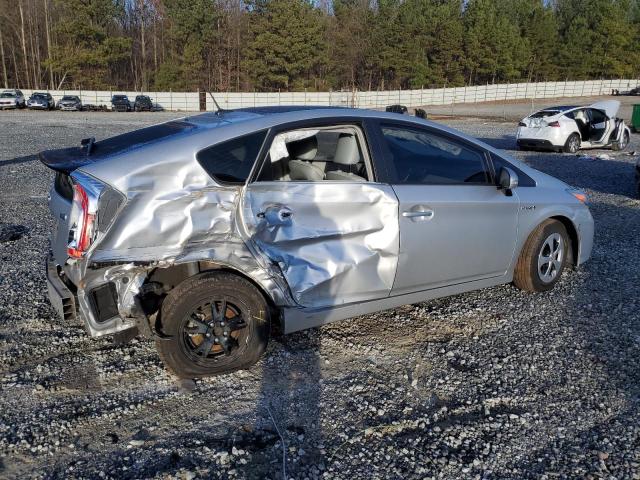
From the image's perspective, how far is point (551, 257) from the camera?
17.4ft

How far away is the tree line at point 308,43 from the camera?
6166 cm

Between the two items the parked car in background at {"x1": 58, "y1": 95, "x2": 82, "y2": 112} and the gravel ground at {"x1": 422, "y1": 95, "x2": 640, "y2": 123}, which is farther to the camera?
the parked car in background at {"x1": 58, "y1": 95, "x2": 82, "y2": 112}

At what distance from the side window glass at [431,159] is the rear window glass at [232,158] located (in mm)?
1056

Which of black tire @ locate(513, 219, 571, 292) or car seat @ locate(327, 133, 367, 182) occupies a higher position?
car seat @ locate(327, 133, 367, 182)

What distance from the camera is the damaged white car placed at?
17.2 m

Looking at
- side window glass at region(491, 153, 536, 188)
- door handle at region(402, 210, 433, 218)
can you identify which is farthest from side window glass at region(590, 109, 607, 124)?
door handle at region(402, 210, 433, 218)

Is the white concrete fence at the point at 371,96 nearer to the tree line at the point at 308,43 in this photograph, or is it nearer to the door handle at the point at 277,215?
the tree line at the point at 308,43

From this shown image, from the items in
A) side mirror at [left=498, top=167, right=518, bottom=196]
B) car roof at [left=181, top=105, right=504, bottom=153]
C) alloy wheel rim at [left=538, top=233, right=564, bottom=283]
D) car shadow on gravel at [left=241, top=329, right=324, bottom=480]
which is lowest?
car shadow on gravel at [left=241, top=329, right=324, bottom=480]

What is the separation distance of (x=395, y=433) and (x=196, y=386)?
1.32m

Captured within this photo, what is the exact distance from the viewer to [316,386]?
12.2 feet

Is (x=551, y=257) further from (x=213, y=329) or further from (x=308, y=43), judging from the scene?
(x=308, y=43)

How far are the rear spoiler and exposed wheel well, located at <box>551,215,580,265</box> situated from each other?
4003mm

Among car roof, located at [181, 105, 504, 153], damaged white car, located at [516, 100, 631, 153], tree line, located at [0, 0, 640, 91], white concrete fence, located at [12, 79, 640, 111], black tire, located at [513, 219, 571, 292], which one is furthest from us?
tree line, located at [0, 0, 640, 91]

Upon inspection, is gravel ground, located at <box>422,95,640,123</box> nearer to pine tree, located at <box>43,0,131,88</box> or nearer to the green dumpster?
the green dumpster
